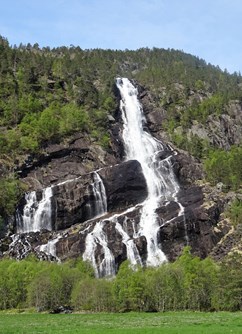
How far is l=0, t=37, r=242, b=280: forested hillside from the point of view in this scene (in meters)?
132

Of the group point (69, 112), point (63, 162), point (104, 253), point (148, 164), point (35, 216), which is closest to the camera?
point (104, 253)

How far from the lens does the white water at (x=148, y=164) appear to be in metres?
105

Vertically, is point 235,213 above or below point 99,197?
below

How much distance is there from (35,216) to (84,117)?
52539 mm

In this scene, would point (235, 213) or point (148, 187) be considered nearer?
point (235, 213)

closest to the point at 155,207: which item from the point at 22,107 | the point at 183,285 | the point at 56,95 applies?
the point at 183,285

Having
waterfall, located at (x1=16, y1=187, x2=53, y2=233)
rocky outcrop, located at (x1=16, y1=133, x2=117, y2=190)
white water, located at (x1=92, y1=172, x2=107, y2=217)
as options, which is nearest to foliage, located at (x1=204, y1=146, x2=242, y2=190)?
rocky outcrop, located at (x1=16, y1=133, x2=117, y2=190)

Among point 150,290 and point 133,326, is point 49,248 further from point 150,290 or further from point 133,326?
point 133,326

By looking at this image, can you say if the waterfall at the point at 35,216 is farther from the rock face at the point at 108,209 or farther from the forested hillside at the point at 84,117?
the forested hillside at the point at 84,117

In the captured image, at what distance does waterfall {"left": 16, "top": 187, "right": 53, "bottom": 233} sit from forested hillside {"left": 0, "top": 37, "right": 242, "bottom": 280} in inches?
126

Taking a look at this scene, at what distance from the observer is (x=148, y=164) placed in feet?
459

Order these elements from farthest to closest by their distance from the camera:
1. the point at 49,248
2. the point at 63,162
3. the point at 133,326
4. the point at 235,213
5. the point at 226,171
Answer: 1. the point at 63,162
2. the point at 226,171
3. the point at 235,213
4. the point at 49,248
5. the point at 133,326

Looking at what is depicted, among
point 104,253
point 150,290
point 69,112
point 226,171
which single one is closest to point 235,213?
point 226,171

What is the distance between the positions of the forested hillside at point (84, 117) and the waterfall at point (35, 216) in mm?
3209
